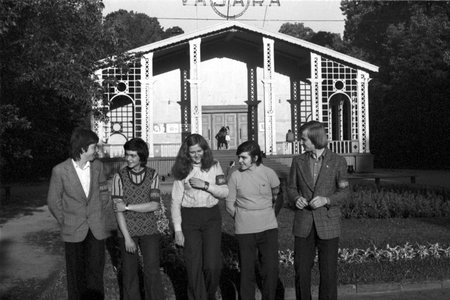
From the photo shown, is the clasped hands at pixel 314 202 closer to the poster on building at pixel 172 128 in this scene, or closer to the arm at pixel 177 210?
the arm at pixel 177 210

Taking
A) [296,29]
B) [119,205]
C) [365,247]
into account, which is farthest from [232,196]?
[296,29]

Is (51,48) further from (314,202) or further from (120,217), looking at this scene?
(314,202)

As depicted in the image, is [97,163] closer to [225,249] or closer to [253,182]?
[253,182]

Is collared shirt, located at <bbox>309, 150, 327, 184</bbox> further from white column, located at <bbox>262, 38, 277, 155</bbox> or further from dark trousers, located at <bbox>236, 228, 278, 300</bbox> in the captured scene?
white column, located at <bbox>262, 38, 277, 155</bbox>

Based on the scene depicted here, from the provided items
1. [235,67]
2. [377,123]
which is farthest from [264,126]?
[377,123]

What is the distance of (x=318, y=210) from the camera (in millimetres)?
6348

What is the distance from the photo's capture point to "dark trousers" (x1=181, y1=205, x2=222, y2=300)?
6520 mm

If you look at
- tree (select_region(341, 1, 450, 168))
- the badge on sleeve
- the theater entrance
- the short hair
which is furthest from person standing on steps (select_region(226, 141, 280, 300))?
tree (select_region(341, 1, 450, 168))

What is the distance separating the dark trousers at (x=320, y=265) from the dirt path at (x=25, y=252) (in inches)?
155

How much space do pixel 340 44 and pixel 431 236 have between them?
52349mm

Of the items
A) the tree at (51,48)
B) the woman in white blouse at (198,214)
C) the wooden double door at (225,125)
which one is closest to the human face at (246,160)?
the woman in white blouse at (198,214)

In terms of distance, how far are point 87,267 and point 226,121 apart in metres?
26.6

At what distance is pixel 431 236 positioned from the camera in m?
10.9

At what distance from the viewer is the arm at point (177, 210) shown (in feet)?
21.4
